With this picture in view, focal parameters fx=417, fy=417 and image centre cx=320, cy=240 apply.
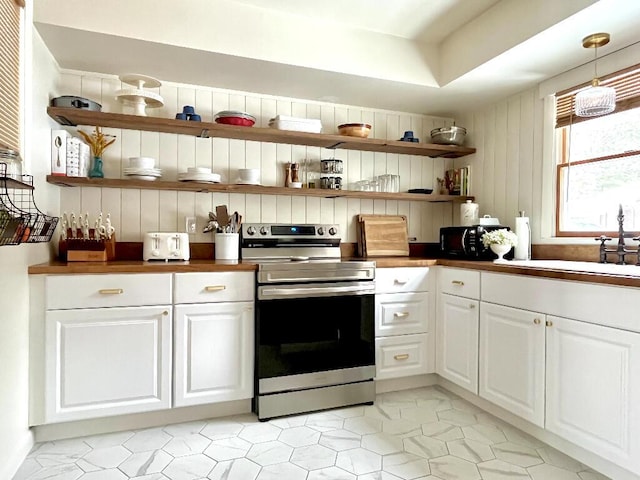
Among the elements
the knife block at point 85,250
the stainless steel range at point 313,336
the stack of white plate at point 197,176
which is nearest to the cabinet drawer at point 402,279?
the stainless steel range at point 313,336

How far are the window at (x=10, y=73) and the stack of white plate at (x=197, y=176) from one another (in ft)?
3.24

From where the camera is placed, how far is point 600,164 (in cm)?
254

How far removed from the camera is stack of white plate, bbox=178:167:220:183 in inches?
104

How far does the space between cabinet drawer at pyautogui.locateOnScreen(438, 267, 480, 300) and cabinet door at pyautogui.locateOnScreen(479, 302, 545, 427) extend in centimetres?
12

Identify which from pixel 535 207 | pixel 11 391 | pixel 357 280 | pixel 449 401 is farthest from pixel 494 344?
pixel 11 391

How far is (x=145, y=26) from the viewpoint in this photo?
2.22m

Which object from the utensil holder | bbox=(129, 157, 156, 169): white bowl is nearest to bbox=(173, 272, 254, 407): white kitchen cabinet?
the utensil holder

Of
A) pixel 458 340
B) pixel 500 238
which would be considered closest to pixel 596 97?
pixel 500 238

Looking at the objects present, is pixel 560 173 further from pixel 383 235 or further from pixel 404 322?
pixel 404 322

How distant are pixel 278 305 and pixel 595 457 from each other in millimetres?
1687

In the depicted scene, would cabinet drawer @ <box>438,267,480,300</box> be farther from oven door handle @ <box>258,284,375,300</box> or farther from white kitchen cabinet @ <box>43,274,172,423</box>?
white kitchen cabinet @ <box>43,274,172,423</box>

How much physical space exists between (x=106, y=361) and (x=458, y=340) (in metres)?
2.05

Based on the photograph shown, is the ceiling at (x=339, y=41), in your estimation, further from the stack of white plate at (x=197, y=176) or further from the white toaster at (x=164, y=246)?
the white toaster at (x=164, y=246)

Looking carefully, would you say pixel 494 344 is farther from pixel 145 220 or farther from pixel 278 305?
pixel 145 220
